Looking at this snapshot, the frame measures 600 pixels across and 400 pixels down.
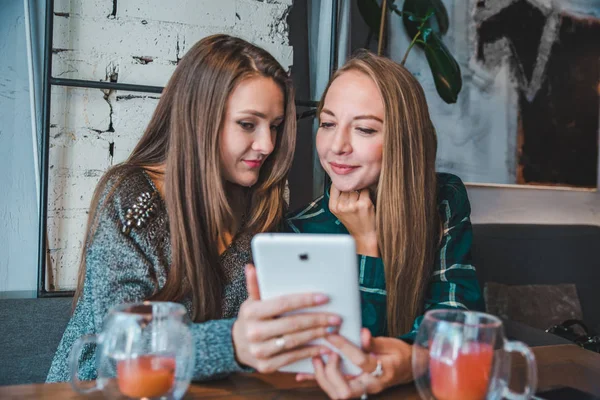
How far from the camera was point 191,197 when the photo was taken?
1.22m

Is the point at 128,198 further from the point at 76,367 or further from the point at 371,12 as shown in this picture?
the point at 371,12

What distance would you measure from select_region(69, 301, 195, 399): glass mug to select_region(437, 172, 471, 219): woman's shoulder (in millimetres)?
900

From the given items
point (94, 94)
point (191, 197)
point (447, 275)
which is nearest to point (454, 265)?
point (447, 275)

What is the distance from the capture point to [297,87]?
2254 millimetres

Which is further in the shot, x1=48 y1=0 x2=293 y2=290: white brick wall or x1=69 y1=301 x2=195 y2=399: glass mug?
x1=48 y1=0 x2=293 y2=290: white brick wall

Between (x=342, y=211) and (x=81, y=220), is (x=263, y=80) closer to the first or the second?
(x=342, y=211)

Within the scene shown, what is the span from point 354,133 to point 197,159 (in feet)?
1.21

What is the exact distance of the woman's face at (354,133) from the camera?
1342 millimetres

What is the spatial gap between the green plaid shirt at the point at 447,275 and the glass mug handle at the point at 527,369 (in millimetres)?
558

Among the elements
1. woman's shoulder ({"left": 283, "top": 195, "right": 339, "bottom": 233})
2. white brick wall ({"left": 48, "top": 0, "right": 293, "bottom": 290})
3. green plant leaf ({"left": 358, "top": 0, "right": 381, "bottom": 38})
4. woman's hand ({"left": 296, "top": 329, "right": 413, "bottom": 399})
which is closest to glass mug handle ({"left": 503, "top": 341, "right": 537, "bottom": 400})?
woman's hand ({"left": 296, "top": 329, "right": 413, "bottom": 399})

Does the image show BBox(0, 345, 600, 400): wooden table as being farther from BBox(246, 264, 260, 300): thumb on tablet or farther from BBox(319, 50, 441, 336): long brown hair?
BBox(319, 50, 441, 336): long brown hair

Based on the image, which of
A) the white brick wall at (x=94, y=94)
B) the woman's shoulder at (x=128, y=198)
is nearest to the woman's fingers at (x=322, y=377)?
the woman's shoulder at (x=128, y=198)

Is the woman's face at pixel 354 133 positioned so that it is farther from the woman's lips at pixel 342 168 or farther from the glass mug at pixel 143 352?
the glass mug at pixel 143 352

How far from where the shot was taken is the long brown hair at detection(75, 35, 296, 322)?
3.85ft
